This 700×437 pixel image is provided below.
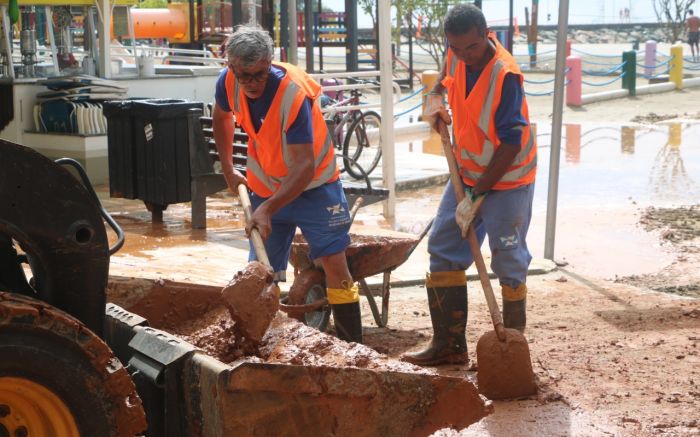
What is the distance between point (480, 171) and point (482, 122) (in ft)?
0.85

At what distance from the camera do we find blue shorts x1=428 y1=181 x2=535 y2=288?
532 centimetres

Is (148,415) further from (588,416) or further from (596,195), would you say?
(596,195)

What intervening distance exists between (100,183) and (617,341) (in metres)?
7.51

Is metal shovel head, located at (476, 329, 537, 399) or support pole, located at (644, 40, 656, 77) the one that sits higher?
support pole, located at (644, 40, 656, 77)

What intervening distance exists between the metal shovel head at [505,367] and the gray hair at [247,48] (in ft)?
5.41

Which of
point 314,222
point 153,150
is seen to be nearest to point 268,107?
point 314,222

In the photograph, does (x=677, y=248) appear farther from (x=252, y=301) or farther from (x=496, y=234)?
(x=252, y=301)

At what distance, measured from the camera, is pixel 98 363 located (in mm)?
3465

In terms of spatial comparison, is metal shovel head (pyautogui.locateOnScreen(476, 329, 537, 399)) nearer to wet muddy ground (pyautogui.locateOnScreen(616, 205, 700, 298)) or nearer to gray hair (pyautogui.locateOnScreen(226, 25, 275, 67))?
gray hair (pyautogui.locateOnScreen(226, 25, 275, 67))

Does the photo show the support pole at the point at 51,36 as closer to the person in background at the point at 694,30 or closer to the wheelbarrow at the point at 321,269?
the wheelbarrow at the point at 321,269

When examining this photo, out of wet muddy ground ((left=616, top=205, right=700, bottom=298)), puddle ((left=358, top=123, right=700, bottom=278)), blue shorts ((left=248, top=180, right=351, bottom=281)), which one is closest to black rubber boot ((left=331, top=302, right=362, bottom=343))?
blue shorts ((left=248, top=180, right=351, bottom=281))

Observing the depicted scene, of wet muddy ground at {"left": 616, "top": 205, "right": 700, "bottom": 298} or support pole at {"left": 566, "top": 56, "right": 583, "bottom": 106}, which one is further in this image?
support pole at {"left": 566, "top": 56, "right": 583, "bottom": 106}

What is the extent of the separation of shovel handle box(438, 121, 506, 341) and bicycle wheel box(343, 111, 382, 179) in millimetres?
6956

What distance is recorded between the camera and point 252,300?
4.34 metres
